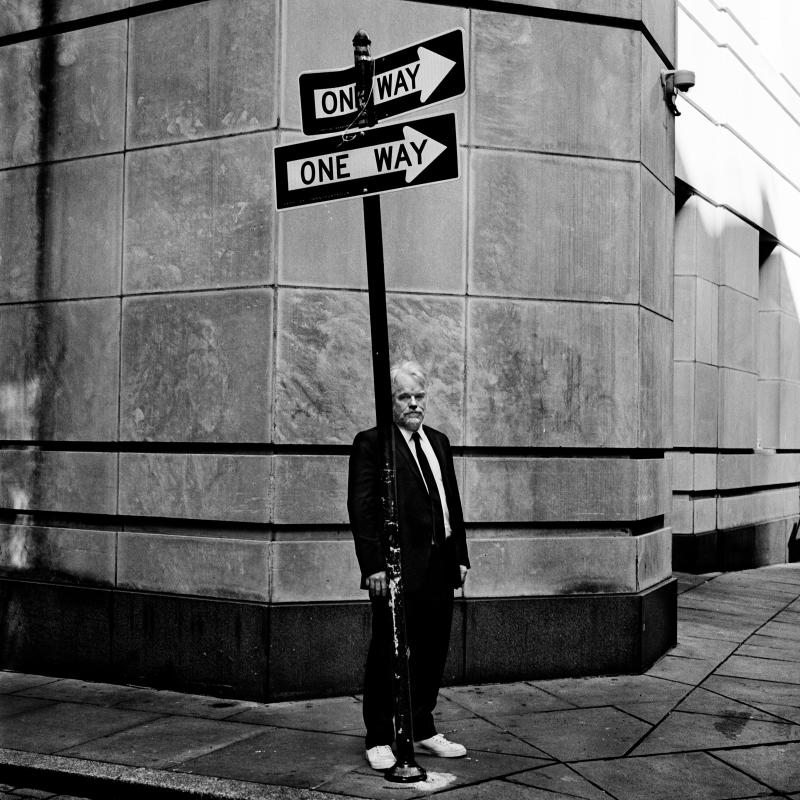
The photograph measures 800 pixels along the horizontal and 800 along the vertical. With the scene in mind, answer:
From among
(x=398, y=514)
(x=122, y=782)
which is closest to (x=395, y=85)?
(x=398, y=514)

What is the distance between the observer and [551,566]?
7.28m

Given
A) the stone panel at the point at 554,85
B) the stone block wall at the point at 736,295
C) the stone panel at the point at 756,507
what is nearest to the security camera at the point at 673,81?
the stone panel at the point at 554,85

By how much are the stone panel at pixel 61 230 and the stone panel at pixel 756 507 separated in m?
7.74

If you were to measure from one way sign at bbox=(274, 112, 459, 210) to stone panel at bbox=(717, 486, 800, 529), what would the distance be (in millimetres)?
8545

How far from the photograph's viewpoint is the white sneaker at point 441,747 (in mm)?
5430

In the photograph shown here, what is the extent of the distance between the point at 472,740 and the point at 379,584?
48.4 inches

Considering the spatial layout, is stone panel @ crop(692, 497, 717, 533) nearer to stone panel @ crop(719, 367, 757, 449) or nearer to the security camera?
stone panel @ crop(719, 367, 757, 449)

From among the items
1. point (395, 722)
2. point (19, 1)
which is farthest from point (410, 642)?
point (19, 1)

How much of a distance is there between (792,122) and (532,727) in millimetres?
11415

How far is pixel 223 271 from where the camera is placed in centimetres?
701

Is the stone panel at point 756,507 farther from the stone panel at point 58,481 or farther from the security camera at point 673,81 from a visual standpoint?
the stone panel at point 58,481

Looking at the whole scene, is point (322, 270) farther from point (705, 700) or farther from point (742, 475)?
point (742, 475)

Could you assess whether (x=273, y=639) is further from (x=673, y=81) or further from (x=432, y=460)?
(x=673, y=81)

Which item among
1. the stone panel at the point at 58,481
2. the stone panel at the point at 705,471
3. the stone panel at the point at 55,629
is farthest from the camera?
the stone panel at the point at 705,471
